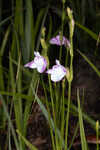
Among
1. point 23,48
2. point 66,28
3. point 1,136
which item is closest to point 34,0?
point 66,28

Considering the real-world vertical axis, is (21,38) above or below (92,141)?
above

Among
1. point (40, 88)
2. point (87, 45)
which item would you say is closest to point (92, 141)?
point (40, 88)

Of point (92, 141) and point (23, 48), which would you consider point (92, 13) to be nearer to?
point (23, 48)

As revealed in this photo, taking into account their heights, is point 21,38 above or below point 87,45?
above

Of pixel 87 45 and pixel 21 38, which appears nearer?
pixel 21 38

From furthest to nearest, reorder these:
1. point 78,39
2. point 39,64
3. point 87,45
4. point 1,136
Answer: point 87,45
point 78,39
point 1,136
point 39,64

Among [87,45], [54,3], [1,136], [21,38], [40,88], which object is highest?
[54,3]

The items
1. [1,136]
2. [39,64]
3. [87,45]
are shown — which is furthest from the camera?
[87,45]

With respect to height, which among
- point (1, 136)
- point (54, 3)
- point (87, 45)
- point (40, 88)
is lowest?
point (1, 136)

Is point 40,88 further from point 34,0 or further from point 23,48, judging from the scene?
point 34,0
